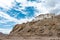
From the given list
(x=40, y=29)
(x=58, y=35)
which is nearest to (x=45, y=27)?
(x=40, y=29)

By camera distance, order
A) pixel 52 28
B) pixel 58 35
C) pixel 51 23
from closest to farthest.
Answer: pixel 58 35 → pixel 52 28 → pixel 51 23

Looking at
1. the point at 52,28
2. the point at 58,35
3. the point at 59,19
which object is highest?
the point at 59,19

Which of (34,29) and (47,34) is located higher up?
(34,29)

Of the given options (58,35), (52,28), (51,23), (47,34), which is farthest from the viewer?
(51,23)

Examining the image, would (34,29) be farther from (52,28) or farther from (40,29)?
(52,28)

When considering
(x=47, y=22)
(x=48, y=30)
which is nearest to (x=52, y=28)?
(x=48, y=30)

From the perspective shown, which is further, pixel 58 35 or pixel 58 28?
pixel 58 28

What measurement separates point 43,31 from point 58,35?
10447 mm

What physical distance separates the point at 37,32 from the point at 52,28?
6.92m

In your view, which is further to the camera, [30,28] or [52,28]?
[30,28]

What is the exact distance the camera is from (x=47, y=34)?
73.9m

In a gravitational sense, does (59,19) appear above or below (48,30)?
above

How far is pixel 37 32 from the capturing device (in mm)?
80000

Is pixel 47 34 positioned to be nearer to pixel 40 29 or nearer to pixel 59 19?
pixel 40 29
